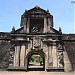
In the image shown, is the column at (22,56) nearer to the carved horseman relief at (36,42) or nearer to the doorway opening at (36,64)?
the carved horseman relief at (36,42)

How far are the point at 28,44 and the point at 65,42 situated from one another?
4540 millimetres

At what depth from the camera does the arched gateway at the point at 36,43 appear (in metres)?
18.2

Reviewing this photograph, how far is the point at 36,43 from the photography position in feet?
61.5

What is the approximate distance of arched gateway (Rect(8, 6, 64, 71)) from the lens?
18203mm

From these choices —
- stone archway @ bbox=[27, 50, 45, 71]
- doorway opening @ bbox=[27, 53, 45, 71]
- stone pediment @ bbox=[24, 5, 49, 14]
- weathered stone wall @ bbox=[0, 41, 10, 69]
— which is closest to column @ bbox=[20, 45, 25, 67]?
stone archway @ bbox=[27, 50, 45, 71]

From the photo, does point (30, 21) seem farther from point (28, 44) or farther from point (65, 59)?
point (65, 59)

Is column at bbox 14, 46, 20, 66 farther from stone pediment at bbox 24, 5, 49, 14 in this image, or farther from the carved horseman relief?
stone pediment at bbox 24, 5, 49, 14

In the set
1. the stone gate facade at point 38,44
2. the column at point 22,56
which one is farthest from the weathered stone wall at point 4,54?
the column at point 22,56

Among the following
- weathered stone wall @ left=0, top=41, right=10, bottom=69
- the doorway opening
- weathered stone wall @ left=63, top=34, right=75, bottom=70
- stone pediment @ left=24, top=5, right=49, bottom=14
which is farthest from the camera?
the doorway opening

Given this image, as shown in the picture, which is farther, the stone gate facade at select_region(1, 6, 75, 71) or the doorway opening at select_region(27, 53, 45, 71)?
the doorway opening at select_region(27, 53, 45, 71)

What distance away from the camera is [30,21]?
1991 cm

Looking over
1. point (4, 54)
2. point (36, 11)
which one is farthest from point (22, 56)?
point (36, 11)

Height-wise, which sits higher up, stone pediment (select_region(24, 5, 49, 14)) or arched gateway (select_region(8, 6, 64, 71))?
stone pediment (select_region(24, 5, 49, 14))

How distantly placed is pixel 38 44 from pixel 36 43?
0.24 m
